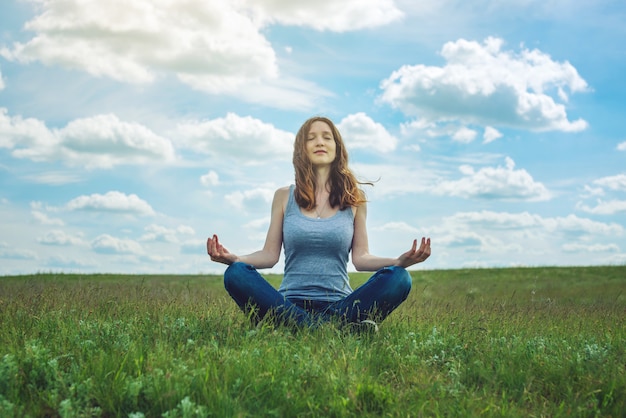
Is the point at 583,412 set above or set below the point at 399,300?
below

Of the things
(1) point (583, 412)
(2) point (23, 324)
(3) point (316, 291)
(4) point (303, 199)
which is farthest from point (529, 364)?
(2) point (23, 324)

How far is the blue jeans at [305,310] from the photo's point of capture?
6.55 meters

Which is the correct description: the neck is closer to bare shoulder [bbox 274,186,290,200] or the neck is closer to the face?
the face

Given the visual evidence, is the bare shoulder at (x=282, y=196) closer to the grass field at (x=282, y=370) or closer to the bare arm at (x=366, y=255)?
the bare arm at (x=366, y=255)

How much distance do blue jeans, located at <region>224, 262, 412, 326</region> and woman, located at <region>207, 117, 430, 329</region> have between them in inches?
0.4

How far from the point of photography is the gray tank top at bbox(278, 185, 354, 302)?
6.91m

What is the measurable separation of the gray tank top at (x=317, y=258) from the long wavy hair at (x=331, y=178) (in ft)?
0.96

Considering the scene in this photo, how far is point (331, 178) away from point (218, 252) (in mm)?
Answer: 1792

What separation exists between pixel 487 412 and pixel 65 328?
427 cm

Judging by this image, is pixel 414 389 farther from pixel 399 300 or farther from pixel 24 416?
pixel 24 416

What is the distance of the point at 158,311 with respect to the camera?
7301 millimetres

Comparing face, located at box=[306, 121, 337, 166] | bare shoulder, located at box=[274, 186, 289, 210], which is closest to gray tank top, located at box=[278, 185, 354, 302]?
bare shoulder, located at box=[274, 186, 289, 210]

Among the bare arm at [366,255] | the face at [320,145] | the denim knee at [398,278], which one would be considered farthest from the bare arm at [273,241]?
the denim knee at [398,278]

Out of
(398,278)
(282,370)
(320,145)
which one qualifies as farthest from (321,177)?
(282,370)
